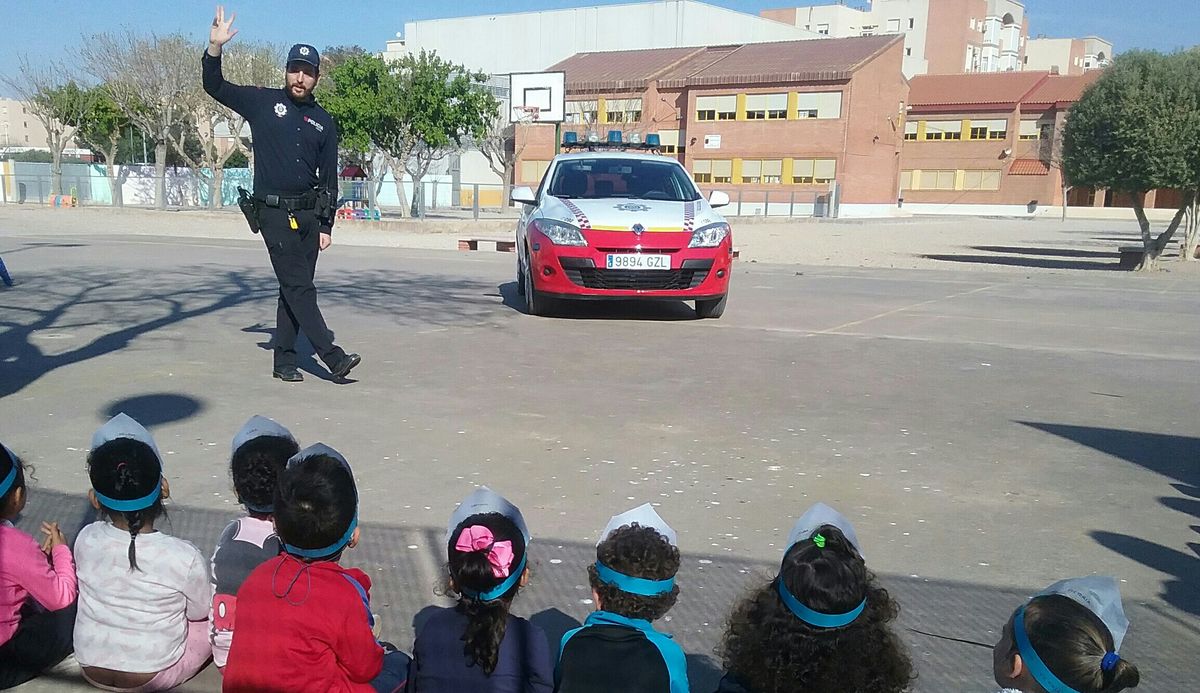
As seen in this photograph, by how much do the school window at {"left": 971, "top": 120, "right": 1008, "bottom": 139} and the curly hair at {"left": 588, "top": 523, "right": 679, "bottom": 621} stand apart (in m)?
73.7

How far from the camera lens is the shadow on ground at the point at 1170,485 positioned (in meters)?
3.49

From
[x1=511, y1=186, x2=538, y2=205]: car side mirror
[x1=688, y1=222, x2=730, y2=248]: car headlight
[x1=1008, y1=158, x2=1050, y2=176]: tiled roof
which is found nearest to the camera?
[x1=688, y1=222, x2=730, y2=248]: car headlight

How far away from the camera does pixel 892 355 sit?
7.85m

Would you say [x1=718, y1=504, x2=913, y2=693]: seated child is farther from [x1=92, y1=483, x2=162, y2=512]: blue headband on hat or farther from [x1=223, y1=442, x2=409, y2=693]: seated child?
[x1=92, y1=483, x2=162, y2=512]: blue headband on hat

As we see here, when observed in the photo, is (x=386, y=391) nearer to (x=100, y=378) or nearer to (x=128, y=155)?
(x=100, y=378)

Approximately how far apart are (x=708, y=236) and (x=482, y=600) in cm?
733

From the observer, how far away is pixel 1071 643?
1893 mm

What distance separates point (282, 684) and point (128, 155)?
61388mm

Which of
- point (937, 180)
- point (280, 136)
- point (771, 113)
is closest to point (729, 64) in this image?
point (771, 113)

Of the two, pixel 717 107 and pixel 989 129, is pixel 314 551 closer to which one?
pixel 717 107

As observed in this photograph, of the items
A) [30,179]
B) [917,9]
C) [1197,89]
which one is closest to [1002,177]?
[917,9]

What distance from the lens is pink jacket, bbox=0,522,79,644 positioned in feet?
8.37

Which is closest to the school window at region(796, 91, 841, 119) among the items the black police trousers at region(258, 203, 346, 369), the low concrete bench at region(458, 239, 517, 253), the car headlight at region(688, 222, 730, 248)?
the low concrete bench at region(458, 239, 517, 253)

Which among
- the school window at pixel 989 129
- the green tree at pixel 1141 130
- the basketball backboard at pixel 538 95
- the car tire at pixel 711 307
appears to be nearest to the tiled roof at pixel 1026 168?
the school window at pixel 989 129
